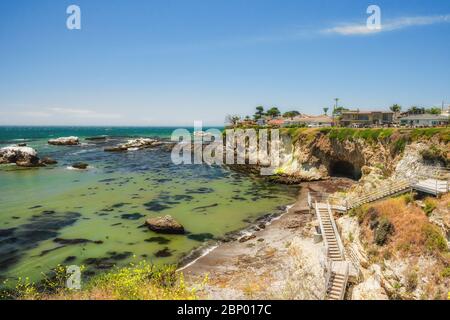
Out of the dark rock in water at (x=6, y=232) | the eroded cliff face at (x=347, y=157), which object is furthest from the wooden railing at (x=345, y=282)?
the dark rock in water at (x=6, y=232)

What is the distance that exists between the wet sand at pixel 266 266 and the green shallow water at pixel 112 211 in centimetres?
313

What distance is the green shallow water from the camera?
25141 mm

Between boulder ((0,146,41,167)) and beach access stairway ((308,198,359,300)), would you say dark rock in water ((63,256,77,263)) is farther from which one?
boulder ((0,146,41,167))

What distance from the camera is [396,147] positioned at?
4100 cm

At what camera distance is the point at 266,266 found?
22781 millimetres

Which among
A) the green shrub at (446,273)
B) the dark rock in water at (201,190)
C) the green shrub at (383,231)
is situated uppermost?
A: the green shrub at (383,231)

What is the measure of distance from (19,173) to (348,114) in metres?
78.5

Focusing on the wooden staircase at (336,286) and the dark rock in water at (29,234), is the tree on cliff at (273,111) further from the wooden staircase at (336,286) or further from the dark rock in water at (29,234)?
the wooden staircase at (336,286)

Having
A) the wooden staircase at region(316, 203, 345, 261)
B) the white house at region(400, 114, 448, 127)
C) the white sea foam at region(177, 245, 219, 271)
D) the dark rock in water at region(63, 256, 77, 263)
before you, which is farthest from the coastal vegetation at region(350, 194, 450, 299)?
the white house at region(400, 114, 448, 127)

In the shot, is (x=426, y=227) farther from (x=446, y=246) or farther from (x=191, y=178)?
(x=191, y=178)

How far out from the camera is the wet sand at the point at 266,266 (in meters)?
18.5

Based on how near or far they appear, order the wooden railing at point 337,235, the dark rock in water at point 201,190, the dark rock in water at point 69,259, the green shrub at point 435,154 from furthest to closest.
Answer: the dark rock in water at point 201,190, the green shrub at point 435,154, the dark rock in water at point 69,259, the wooden railing at point 337,235

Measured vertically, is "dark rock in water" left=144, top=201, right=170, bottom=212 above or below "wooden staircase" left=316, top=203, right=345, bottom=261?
below

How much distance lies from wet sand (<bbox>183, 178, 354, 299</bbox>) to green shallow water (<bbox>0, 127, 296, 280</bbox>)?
3.13 m
